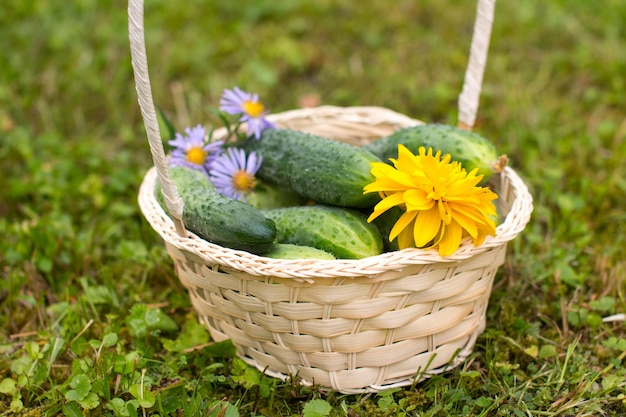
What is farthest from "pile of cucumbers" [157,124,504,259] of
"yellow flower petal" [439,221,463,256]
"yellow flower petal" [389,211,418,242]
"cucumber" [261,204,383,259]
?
"yellow flower petal" [439,221,463,256]

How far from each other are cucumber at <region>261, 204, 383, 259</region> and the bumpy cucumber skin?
0.16 ft

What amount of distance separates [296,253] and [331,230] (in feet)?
0.36

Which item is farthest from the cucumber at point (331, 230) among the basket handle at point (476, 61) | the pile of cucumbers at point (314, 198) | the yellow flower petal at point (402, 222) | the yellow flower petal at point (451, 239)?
the basket handle at point (476, 61)

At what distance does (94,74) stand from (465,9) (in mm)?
2005

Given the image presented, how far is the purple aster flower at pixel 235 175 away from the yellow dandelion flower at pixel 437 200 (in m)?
0.49

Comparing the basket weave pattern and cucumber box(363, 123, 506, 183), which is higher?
cucumber box(363, 123, 506, 183)

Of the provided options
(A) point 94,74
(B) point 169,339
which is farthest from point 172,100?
(B) point 169,339

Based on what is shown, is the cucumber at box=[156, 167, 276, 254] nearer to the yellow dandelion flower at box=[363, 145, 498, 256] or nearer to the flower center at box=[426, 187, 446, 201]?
the yellow dandelion flower at box=[363, 145, 498, 256]

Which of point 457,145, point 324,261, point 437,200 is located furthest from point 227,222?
point 457,145

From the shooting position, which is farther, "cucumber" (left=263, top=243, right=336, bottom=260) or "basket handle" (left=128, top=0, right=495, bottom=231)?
"cucumber" (left=263, top=243, right=336, bottom=260)

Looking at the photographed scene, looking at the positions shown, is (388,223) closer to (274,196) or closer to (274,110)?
(274,196)

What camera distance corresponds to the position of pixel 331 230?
5.49 ft

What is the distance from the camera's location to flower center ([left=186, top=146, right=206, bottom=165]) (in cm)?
199

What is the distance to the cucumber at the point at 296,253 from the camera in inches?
63.3
